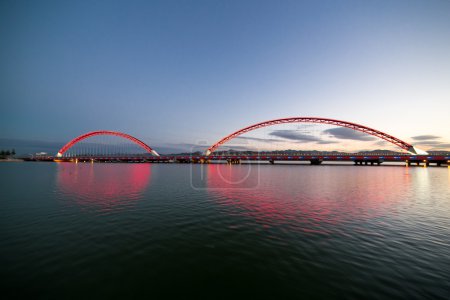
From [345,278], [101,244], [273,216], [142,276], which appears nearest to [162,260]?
[142,276]

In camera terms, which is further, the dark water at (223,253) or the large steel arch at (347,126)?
the large steel arch at (347,126)

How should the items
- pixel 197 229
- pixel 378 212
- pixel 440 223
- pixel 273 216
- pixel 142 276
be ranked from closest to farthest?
pixel 142 276 → pixel 197 229 → pixel 440 223 → pixel 273 216 → pixel 378 212

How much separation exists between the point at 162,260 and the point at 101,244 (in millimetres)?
3076

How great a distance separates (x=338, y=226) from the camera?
9852 mm

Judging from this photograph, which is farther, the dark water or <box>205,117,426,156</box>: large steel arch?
<box>205,117,426,156</box>: large steel arch

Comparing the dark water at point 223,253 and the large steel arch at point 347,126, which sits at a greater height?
the large steel arch at point 347,126

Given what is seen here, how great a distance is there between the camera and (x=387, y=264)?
6.17 metres

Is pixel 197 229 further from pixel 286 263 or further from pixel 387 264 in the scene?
pixel 387 264

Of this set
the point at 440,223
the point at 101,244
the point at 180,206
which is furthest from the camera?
the point at 180,206

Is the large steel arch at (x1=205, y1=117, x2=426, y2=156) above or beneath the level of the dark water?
above

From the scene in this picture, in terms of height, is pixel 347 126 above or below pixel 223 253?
above

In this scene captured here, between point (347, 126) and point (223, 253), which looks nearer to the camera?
point (223, 253)

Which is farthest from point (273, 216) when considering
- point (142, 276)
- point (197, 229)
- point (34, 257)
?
point (34, 257)

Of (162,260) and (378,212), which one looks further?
(378,212)
